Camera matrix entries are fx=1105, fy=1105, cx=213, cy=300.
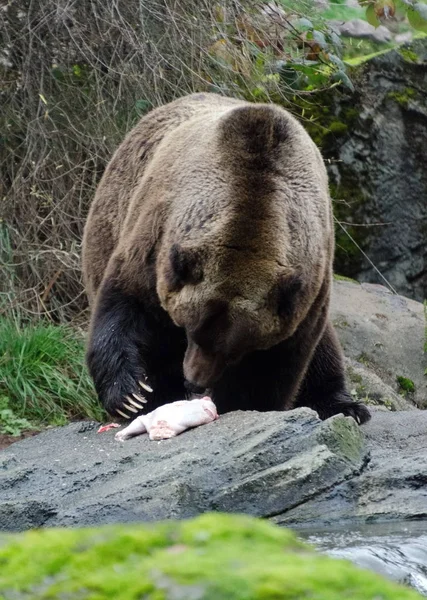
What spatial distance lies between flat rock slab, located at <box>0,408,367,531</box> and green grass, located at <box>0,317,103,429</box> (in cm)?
227

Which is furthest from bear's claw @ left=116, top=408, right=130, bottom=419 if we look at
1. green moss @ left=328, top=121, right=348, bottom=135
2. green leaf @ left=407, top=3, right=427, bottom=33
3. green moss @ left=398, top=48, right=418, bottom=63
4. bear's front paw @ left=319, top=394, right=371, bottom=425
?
green moss @ left=398, top=48, right=418, bottom=63

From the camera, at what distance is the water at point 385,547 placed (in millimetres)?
3734

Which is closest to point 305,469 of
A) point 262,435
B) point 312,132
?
point 262,435

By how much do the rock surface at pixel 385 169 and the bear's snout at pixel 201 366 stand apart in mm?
5667

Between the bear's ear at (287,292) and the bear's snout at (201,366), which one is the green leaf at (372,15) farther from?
the bear's snout at (201,366)

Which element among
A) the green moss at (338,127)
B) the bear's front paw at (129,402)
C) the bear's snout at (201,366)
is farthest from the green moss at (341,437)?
the green moss at (338,127)

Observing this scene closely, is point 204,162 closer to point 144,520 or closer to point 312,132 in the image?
point 144,520

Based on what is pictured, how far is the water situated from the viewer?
3.73m

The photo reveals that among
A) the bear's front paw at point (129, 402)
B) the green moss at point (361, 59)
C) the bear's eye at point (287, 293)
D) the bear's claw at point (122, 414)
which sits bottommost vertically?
the bear's claw at point (122, 414)

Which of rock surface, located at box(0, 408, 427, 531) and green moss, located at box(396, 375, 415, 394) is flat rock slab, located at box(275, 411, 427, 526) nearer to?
rock surface, located at box(0, 408, 427, 531)

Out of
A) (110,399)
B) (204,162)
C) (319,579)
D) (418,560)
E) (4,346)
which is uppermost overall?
(319,579)

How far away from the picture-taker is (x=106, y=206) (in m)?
6.93

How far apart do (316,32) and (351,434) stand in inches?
170

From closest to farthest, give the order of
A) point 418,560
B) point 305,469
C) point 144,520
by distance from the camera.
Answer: point 418,560 < point 144,520 < point 305,469
